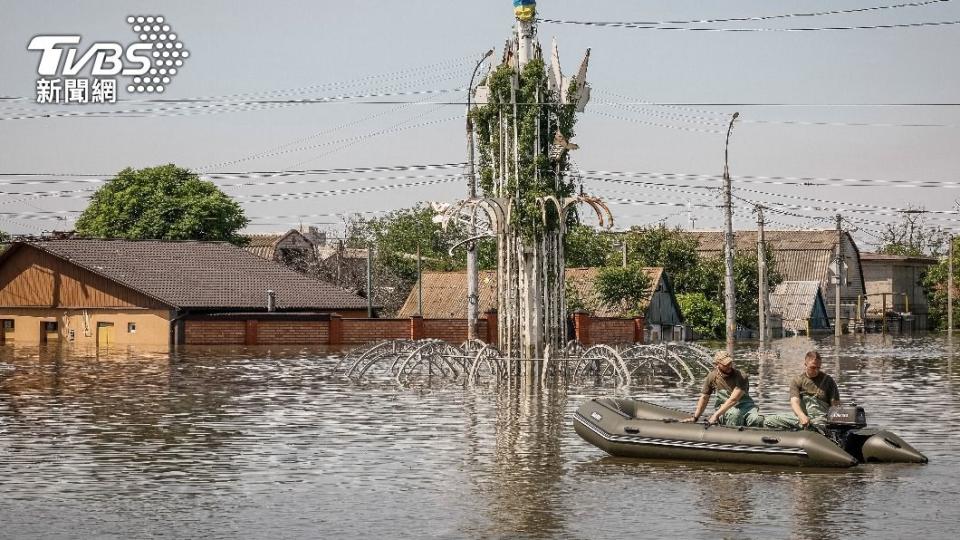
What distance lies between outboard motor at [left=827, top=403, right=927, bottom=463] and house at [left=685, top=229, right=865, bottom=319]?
81071 millimetres

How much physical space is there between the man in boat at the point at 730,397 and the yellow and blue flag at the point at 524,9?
22354 millimetres

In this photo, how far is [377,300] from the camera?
9194 cm

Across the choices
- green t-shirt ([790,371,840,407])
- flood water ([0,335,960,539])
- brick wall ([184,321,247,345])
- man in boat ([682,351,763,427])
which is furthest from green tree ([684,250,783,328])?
man in boat ([682,351,763,427])

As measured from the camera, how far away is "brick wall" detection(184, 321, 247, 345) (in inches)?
2591

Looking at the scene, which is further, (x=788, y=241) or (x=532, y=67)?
(x=788, y=241)

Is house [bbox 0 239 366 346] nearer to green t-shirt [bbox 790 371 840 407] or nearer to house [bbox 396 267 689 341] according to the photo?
house [bbox 396 267 689 341]

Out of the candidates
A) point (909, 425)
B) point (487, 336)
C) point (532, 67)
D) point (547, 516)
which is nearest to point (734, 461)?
point (547, 516)

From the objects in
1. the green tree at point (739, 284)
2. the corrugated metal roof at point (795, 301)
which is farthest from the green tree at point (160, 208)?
the corrugated metal roof at point (795, 301)

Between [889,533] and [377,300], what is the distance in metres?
77.6

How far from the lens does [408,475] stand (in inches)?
776

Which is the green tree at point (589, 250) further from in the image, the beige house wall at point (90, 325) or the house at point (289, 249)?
the beige house wall at point (90, 325)

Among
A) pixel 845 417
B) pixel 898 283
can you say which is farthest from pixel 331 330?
pixel 898 283

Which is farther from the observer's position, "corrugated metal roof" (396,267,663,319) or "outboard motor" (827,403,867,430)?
"corrugated metal roof" (396,267,663,319)

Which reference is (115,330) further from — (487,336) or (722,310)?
(722,310)
